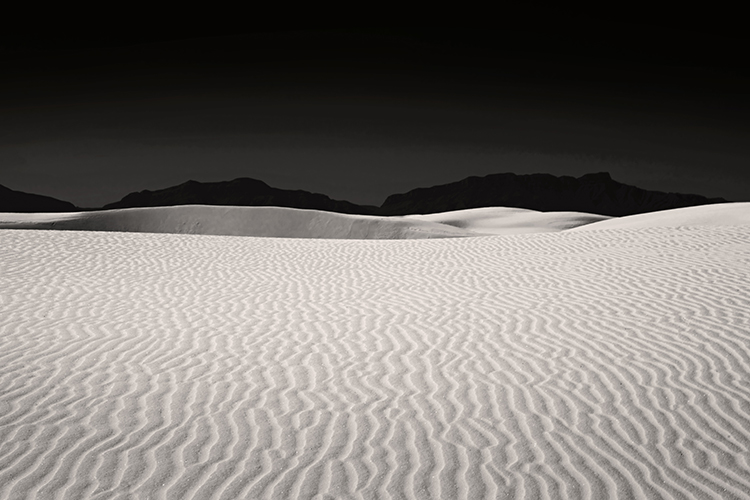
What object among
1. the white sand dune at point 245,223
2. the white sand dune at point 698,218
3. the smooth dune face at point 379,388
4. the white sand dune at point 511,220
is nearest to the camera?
the smooth dune face at point 379,388

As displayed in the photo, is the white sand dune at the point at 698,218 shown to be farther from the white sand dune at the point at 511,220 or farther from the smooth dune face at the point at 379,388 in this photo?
the white sand dune at the point at 511,220

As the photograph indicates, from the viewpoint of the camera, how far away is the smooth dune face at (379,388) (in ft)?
11.5

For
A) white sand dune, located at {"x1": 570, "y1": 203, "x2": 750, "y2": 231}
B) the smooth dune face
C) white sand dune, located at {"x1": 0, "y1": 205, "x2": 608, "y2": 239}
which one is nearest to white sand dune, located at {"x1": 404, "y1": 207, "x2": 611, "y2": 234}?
white sand dune, located at {"x1": 0, "y1": 205, "x2": 608, "y2": 239}

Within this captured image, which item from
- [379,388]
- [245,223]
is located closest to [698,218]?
[379,388]

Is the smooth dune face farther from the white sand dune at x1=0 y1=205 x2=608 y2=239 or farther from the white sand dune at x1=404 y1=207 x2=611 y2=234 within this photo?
the white sand dune at x1=404 y1=207 x2=611 y2=234

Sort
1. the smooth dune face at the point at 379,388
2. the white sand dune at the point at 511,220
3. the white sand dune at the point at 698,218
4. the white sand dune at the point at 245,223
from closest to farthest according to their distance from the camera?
the smooth dune face at the point at 379,388 < the white sand dune at the point at 698,218 < the white sand dune at the point at 245,223 < the white sand dune at the point at 511,220

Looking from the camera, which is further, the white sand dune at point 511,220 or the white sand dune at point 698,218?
the white sand dune at point 511,220

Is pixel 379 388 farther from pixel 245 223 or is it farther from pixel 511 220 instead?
pixel 511 220

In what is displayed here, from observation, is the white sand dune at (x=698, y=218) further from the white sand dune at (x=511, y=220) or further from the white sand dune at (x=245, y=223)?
the white sand dune at (x=511, y=220)

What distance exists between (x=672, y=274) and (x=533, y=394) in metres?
7.35

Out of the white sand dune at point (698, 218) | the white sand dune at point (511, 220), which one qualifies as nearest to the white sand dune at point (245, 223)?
the white sand dune at point (511, 220)

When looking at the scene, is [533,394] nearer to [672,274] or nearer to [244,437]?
[244,437]

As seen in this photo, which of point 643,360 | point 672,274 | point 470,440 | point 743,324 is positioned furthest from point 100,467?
point 672,274

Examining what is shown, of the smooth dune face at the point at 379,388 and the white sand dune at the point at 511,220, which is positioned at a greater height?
the smooth dune face at the point at 379,388
